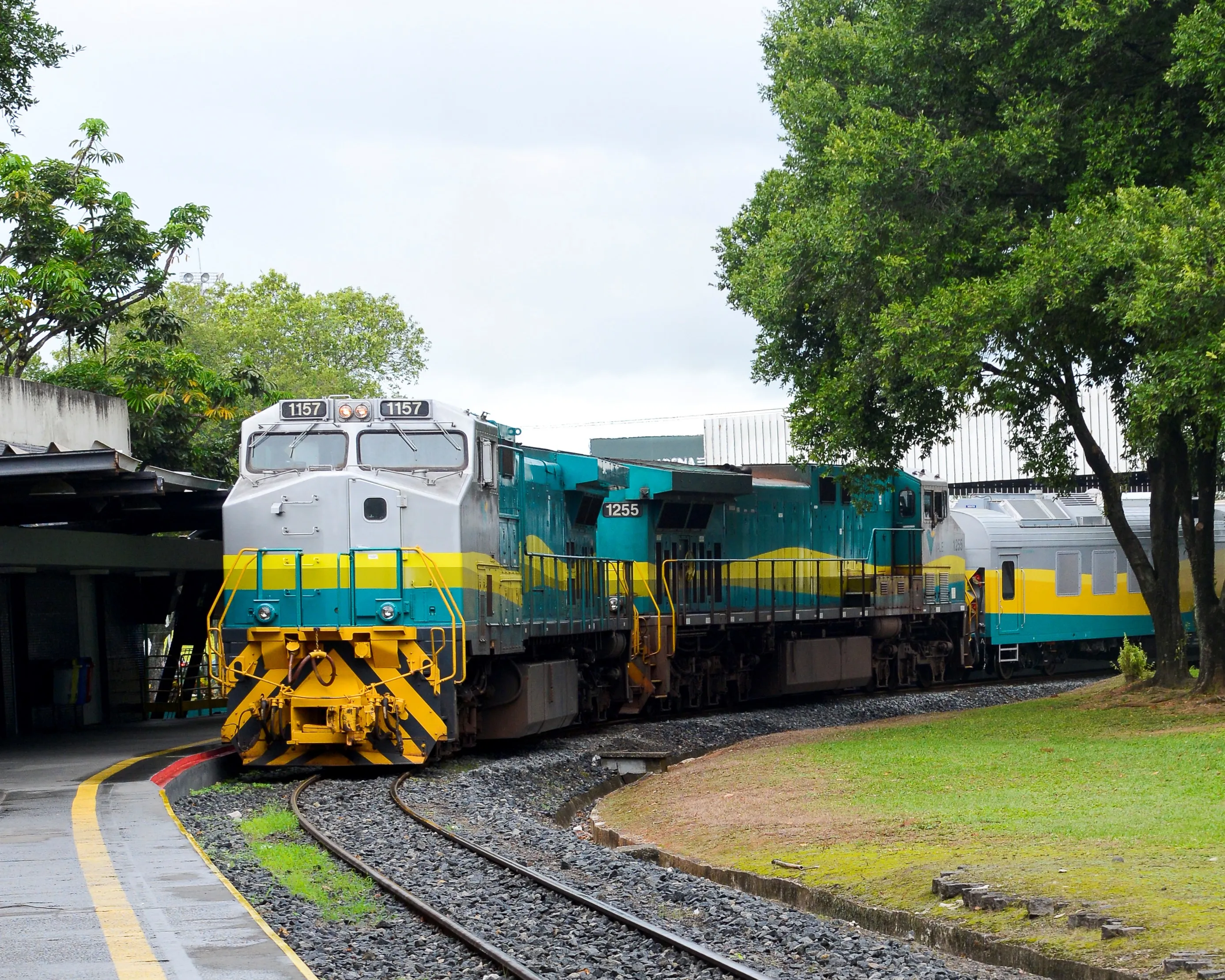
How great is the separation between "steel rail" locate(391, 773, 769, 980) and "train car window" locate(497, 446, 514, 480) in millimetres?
5300

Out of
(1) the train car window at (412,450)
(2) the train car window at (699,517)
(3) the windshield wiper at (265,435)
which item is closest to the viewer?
(1) the train car window at (412,450)

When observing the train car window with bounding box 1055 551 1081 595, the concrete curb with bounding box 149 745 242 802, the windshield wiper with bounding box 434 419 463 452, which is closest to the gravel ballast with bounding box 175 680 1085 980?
the concrete curb with bounding box 149 745 242 802

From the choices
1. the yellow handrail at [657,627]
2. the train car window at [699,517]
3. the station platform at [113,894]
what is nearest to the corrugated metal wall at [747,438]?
the train car window at [699,517]

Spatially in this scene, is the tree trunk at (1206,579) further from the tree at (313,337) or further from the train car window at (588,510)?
the tree at (313,337)

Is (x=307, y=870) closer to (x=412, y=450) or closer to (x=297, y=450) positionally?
(x=412, y=450)

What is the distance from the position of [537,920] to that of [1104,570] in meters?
25.6

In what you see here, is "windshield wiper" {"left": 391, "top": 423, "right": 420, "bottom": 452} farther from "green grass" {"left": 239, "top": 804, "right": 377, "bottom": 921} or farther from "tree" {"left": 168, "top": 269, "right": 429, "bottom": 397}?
"tree" {"left": 168, "top": 269, "right": 429, "bottom": 397}

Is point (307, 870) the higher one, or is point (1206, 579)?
point (1206, 579)

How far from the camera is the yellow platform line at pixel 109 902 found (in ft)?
22.0

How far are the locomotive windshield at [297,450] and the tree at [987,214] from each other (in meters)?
7.33

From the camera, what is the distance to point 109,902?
8164 mm

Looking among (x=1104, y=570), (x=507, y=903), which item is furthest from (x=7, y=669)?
(x=1104, y=570)

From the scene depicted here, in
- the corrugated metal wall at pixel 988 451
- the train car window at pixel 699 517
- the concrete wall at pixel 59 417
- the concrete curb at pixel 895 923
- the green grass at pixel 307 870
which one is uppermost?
the corrugated metal wall at pixel 988 451

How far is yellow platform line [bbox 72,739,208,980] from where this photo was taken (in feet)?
22.0
